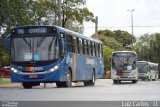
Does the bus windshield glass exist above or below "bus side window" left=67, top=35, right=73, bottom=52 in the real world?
below

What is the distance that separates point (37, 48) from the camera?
2761 cm

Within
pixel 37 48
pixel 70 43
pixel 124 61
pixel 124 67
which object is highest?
pixel 70 43

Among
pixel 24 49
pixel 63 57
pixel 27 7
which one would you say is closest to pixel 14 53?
pixel 24 49

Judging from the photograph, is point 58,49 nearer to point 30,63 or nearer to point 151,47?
point 30,63

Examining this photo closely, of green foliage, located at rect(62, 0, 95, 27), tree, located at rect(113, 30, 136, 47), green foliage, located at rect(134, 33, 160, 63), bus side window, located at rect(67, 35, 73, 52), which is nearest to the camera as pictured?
bus side window, located at rect(67, 35, 73, 52)

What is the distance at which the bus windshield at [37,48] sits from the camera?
27625mm

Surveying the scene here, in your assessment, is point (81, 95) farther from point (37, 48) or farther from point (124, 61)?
point (124, 61)

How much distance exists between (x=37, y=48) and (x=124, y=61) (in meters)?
21.8

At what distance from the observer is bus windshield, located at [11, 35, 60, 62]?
27.6 meters

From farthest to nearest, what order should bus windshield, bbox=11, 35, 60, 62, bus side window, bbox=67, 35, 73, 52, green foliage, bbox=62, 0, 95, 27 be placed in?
green foliage, bbox=62, 0, 95, 27 → bus side window, bbox=67, 35, 73, 52 → bus windshield, bbox=11, 35, 60, 62

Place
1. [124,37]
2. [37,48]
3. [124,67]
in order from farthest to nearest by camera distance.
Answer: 1. [124,37]
2. [124,67]
3. [37,48]

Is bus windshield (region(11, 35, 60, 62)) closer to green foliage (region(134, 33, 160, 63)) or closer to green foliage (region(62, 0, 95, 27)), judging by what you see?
green foliage (region(62, 0, 95, 27))

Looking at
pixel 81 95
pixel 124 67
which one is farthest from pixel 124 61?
pixel 81 95

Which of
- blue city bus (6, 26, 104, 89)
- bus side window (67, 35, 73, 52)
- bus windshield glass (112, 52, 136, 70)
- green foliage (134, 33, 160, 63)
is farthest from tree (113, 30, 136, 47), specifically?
blue city bus (6, 26, 104, 89)
